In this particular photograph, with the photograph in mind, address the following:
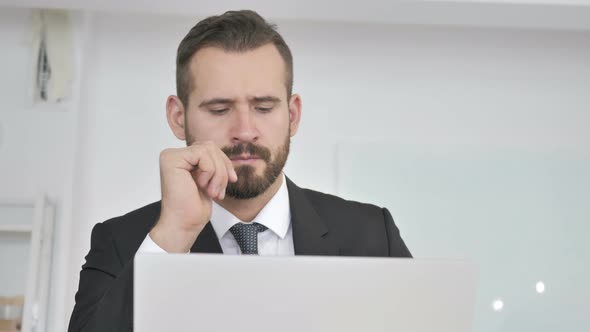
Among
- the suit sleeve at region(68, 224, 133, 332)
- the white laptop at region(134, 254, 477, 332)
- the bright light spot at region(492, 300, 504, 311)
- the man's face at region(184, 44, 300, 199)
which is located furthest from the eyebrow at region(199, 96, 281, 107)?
the bright light spot at region(492, 300, 504, 311)

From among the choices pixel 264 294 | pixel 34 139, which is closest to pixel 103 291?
pixel 264 294

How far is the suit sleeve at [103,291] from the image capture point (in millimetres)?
1168

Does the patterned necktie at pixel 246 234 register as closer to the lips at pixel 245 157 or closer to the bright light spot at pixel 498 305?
the lips at pixel 245 157

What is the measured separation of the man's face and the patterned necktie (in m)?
0.11

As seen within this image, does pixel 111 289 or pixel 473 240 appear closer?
pixel 111 289

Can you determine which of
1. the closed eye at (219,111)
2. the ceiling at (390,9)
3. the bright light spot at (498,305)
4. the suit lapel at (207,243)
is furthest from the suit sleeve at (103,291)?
the bright light spot at (498,305)

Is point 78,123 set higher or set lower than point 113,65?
lower

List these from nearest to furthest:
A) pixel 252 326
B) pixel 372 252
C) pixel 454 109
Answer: pixel 252 326 < pixel 372 252 < pixel 454 109

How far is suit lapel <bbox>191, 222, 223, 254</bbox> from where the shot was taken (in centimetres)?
176

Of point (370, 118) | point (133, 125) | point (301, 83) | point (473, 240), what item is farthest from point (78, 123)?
point (473, 240)

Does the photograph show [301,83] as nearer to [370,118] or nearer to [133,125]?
[370,118]

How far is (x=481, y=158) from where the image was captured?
427 cm

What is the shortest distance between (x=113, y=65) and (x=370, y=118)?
146cm

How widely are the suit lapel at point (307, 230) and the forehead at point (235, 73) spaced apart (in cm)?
28
